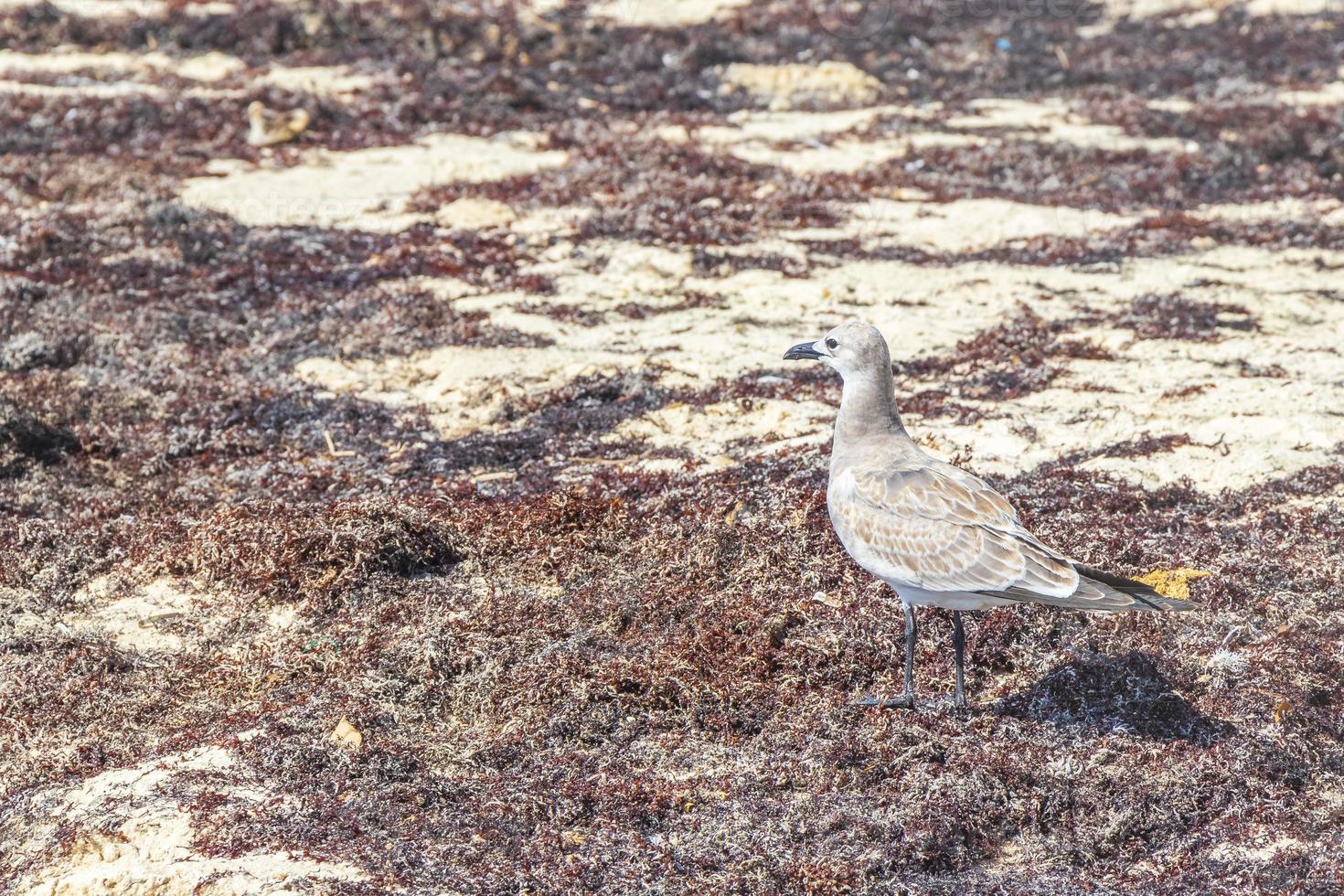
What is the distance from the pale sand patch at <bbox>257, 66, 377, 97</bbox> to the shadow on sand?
13.9 metres

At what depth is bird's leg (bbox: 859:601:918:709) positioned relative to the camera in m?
5.10

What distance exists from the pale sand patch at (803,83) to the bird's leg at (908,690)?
491 inches

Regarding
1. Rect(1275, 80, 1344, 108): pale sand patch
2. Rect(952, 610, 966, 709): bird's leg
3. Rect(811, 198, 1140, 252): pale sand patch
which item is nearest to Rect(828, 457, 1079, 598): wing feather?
Rect(952, 610, 966, 709): bird's leg

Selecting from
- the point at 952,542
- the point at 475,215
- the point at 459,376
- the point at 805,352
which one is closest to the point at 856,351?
the point at 805,352

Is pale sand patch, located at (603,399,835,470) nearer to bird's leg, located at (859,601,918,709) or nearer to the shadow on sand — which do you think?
bird's leg, located at (859,601,918,709)

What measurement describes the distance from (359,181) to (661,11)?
9.27 meters

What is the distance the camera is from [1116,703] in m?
5.15

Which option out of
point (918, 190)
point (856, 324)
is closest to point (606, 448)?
point (856, 324)

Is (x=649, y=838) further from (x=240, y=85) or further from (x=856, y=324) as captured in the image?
(x=240, y=85)

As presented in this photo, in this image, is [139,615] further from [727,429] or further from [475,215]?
[475,215]

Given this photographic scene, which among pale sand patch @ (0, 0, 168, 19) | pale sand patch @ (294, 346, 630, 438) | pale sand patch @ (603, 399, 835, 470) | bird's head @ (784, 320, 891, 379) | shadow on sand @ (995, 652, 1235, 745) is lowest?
pale sand patch @ (294, 346, 630, 438)

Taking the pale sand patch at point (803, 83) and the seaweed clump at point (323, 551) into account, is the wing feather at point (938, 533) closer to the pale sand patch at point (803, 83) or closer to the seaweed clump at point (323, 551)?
the seaweed clump at point (323, 551)

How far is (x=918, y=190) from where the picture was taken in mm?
12750

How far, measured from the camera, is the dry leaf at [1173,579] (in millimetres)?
5828
